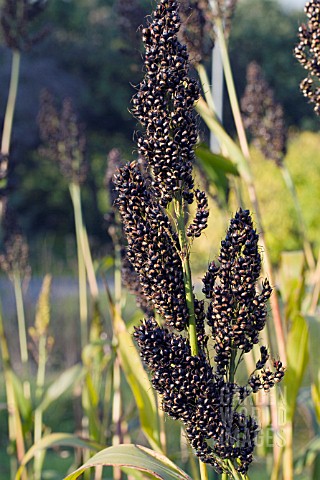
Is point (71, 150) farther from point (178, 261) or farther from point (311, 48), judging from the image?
point (178, 261)

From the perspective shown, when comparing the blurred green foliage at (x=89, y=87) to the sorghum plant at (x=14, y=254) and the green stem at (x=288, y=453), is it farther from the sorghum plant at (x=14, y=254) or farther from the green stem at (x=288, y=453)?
the green stem at (x=288, y=453)

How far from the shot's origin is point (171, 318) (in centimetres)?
131

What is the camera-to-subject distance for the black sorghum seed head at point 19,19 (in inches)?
127

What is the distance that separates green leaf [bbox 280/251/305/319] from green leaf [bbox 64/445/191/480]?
1.30 meters

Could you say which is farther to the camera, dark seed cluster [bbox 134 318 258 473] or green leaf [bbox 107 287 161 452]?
green leaf [bbox 107 287 161 452]

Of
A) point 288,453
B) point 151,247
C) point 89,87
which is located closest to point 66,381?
point 288,453

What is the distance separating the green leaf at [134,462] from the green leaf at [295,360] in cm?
84

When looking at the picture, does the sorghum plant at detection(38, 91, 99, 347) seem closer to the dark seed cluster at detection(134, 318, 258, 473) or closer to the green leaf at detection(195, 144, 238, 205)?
the green leaf at detection(195, 144, 238, 205)

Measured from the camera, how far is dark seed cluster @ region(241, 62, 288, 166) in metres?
3.62

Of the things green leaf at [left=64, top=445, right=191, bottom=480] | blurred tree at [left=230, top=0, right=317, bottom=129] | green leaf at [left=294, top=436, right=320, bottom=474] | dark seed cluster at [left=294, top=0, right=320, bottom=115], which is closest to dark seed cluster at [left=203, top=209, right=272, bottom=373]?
green leaf at [left=64, top=445, right=191, bottom=480]

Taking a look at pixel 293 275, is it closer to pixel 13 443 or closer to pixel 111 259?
pixel 111 259

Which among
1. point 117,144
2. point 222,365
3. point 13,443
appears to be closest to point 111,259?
point 13,443

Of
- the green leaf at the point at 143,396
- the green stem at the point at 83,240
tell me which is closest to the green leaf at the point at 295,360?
the green leaf at the point at 143,396

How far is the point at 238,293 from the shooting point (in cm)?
129
